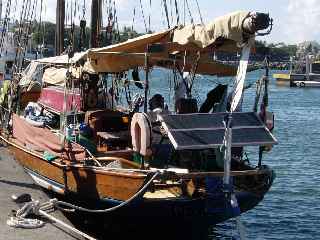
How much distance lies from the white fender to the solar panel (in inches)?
13.7

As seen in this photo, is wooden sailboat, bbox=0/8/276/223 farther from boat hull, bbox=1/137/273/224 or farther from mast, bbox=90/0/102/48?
mast, bbox=90/0/102/48

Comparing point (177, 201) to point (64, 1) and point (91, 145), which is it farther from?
point (64, 1)

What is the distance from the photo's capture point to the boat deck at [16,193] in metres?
11.2

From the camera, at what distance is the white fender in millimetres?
12188

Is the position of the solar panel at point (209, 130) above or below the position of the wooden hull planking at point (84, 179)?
above

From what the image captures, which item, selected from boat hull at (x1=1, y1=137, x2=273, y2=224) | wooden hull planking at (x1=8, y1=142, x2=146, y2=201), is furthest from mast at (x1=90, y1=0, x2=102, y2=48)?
boat hull at (x1=1, y1=137, x2=273, y2=224)

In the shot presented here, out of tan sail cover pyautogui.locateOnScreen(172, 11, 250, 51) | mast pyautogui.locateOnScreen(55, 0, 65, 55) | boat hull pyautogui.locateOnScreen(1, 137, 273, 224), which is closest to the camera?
tan sail cover pyautogui.locateOnScreen(172, 11, 250, 51)

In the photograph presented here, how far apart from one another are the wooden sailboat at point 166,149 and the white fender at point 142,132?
19 mm

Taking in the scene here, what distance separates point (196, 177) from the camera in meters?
12.3

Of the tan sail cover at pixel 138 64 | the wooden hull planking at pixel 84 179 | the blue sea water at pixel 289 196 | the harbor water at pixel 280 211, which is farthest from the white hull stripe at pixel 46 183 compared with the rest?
the blue sea water at pixel 289 196

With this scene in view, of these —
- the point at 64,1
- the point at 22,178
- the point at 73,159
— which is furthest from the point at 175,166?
the point at 64,1

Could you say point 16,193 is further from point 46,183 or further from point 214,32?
point 214,32

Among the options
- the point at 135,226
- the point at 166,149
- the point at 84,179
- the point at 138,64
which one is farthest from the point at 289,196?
the point at 84,179

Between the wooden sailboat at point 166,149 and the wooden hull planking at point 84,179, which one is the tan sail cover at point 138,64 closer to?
the wooden sailboat at point 166,149
